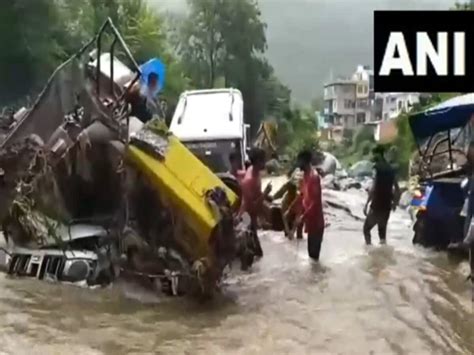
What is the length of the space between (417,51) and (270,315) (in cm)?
253

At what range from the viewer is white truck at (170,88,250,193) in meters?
12.1

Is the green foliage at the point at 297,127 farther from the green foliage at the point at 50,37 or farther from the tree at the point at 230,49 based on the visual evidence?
the green foliage at the point at 50,37

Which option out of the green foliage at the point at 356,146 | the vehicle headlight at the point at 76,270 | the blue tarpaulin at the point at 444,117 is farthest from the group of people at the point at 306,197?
the green foliage at the point at 356,146

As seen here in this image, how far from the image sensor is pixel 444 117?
36.4 ft

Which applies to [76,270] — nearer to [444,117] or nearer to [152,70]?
[152,70]

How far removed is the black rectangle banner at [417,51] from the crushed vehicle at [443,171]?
219 cm

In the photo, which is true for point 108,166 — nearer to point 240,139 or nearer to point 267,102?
point 240,139

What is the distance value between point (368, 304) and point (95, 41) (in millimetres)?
3550

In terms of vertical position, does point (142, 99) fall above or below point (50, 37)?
below

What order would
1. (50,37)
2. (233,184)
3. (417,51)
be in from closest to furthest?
(417,51)
(233,184)
(50,37)

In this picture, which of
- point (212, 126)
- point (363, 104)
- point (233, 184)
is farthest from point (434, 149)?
point (363, 104)

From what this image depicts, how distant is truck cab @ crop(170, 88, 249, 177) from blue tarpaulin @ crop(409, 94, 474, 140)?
2.19m

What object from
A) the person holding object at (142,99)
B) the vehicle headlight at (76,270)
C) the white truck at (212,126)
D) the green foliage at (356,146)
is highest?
the person holding object at (142,99)

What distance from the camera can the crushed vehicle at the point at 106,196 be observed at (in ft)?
25.0
